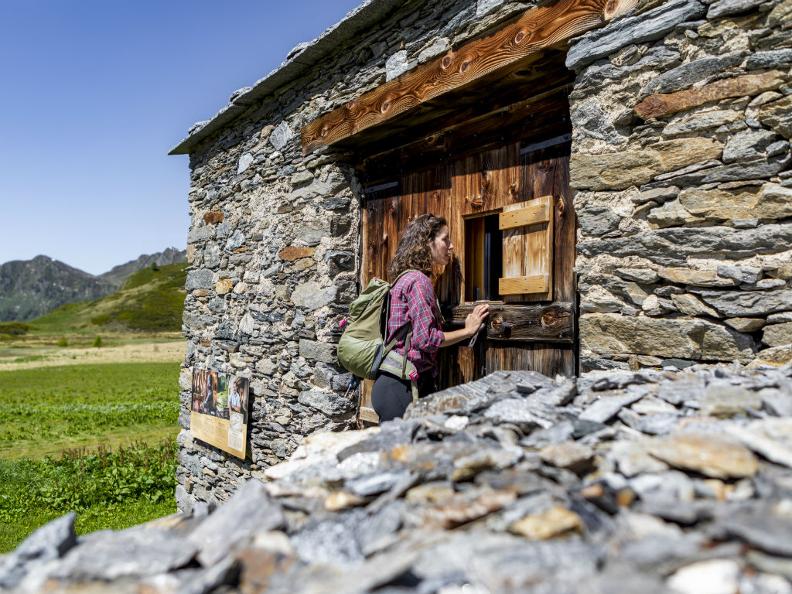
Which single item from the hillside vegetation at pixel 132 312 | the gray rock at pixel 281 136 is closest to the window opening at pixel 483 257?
the gray rock at pixel 281 136

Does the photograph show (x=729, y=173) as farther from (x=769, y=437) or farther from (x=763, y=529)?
(x=763, y=529)

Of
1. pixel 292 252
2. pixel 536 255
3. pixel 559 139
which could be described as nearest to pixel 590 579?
pixel 536 255

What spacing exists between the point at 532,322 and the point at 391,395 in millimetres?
1035

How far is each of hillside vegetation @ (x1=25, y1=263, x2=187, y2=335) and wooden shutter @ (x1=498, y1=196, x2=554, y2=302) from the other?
72.3m

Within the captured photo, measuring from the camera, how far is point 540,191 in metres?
3.84

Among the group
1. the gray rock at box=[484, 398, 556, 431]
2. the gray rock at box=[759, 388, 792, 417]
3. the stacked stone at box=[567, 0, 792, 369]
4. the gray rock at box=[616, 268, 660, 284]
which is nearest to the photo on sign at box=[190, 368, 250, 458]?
the stacked stone at box=[567, 0, 792, 369]

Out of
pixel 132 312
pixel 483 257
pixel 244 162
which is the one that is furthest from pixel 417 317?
pixel 132 312

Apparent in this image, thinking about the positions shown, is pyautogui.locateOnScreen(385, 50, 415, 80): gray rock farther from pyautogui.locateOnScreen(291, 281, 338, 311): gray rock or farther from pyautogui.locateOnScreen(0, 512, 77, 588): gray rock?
pyautogui.locateOnScreen(0, 512, 77, 588): gray rock

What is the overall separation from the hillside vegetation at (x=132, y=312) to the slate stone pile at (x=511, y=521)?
73918 mm

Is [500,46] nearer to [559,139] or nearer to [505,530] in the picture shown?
[559,139]

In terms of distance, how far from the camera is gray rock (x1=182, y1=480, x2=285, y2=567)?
1.60 m

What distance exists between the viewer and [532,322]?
12.5 feet

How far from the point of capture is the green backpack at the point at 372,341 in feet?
12.9

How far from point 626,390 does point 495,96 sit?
7.81ft
